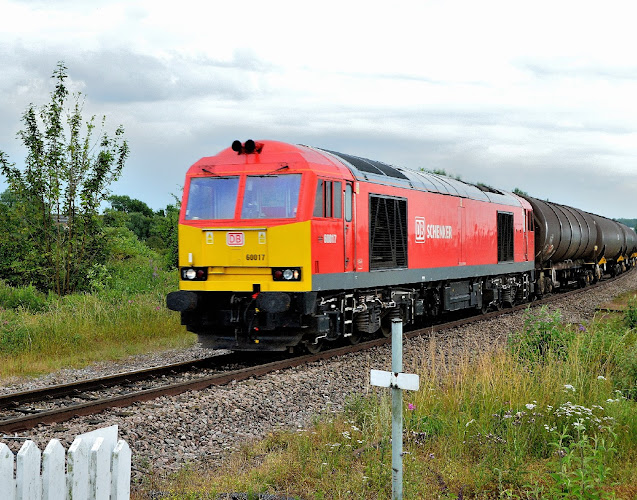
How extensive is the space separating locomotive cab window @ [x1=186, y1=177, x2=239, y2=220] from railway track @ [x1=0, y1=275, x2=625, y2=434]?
2388 mm

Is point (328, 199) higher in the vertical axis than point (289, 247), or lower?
higher

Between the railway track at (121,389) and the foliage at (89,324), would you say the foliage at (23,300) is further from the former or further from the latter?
the railway track at (121,389)

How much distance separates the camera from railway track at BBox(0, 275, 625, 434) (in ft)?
25.0

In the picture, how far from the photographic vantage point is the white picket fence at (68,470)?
358 cm

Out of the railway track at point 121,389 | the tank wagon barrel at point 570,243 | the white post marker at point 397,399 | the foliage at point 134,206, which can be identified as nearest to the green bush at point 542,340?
the railway track at point 121,389

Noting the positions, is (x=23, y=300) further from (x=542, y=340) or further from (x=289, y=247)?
(x=542, y=340)

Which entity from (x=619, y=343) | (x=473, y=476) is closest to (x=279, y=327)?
(x=619, y=343)

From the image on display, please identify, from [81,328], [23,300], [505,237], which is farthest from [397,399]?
[505,237]

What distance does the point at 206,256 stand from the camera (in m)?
11.4

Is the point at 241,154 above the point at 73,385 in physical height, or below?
above

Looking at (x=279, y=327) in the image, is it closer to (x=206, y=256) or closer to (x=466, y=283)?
(x=206, y=256)

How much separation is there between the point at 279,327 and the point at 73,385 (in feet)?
10.9

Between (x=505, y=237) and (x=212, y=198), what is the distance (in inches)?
455

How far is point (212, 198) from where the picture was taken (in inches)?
458
